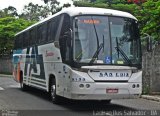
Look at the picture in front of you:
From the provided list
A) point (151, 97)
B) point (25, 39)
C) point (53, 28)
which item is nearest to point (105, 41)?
point (53, 28)

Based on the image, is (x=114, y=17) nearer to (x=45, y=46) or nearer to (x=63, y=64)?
(x=63, y=64)

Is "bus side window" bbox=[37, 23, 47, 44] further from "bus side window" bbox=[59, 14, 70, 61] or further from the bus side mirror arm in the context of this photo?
the bus side mirror arm

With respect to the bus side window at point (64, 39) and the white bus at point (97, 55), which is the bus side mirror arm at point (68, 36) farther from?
the bus side window at point (64, 39)

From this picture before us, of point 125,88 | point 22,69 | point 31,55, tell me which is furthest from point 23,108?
point 22,69

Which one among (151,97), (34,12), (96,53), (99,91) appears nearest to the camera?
(99,91)

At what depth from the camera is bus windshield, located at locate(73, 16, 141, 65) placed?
1287 cm

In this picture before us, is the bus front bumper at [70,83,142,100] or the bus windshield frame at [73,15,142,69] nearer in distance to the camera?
the bus front bumper at [70,83,142,100]

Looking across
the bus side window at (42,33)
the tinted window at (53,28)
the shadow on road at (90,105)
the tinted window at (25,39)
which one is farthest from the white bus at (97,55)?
the tinted window at (25,39)

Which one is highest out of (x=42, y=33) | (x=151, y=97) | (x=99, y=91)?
(x=42, y=33)

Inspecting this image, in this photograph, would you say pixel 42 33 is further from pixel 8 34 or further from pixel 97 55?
pixel 8 34

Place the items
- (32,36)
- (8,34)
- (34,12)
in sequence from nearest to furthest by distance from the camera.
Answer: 1. (32,36)
2. (8,34)
3. (34,12)

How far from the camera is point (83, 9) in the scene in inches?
535

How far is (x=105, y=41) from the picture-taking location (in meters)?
13.1

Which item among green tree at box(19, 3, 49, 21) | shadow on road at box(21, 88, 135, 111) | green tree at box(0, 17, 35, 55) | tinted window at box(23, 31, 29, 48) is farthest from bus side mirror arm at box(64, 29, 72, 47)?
green tree at box(19, 3, 49, 21)
